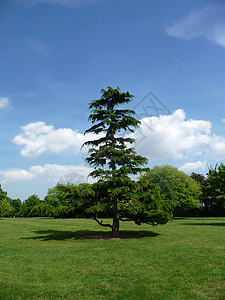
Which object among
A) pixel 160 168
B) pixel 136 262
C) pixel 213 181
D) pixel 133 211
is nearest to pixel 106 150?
pixel 133 211

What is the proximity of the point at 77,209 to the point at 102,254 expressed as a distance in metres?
7.45

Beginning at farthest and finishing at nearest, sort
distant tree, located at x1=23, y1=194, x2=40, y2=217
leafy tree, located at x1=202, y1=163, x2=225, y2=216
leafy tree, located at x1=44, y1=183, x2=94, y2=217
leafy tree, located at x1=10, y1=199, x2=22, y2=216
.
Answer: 1. leafy tree, located at x1=10, y1=199, x2=22, y2=216
2. distant tree, located at x1=23, y1=194, x2=40, y2=217
3. leafy tree, located at x1=202, y1=163, x2=225, y2=216
4. leafy tree, located at x1=44, y1=183, x2=94, y2=217

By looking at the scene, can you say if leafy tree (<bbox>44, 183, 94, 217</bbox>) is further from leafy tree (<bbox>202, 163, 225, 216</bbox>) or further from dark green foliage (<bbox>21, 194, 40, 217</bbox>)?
dark green foliage (<bbox>21, 194, 40, 217</bbox>)

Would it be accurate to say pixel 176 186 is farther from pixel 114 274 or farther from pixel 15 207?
pixel 15 207

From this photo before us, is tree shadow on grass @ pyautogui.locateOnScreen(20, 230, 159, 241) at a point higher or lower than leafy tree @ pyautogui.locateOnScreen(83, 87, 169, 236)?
lower

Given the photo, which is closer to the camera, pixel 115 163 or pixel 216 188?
pixel 115 163

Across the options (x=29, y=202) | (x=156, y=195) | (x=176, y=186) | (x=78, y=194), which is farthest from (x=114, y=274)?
(x=29, y=202)

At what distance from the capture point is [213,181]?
33.0 metres

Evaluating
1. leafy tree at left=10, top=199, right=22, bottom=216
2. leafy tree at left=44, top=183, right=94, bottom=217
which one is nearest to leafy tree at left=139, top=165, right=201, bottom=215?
leafy tree at left=44, top=183, right=94, bottom=217

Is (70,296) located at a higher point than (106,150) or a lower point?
lower

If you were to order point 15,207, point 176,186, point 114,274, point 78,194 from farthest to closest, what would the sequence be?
1. point 15,207
2. point 176,186
3. point 78,194
4. point 114,274

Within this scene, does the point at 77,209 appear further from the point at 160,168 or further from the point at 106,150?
the point at 160,168

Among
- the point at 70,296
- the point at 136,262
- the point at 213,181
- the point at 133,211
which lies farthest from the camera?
the point at 213,181

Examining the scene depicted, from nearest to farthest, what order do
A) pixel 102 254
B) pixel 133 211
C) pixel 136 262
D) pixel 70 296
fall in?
pixel 70 296 → pixel 136 262 → pixel 102 254 → pixel 133 211
